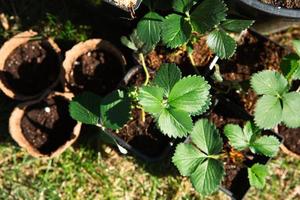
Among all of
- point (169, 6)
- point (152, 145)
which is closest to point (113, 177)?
point (152, 145)

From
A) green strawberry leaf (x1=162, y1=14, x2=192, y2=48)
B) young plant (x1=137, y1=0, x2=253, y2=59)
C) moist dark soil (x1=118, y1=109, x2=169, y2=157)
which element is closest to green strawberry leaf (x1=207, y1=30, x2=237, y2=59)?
young plant (x1=137, y1=0, x2=253, y2=59)

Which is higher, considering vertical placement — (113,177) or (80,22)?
(80,22)

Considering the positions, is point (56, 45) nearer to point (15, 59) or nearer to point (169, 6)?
point (15, 59)

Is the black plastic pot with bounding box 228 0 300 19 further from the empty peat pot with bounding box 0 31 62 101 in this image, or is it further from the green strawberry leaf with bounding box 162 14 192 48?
the empty peat pot with bounding box 0 31 62 101

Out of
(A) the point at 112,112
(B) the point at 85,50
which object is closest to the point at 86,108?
(A) the point at 112,112

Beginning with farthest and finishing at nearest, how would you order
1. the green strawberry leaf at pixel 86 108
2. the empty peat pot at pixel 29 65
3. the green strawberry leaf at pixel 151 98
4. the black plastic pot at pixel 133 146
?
the empty peat pot at pixel 29 65 → the black plastic pot at pixel 133 146 → the green strawberry leaf at pixel 86 108 → the green strawberry leaf at pixel 151 98

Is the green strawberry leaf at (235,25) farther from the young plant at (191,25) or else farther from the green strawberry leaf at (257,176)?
the green strawberry leaf at (257,176)

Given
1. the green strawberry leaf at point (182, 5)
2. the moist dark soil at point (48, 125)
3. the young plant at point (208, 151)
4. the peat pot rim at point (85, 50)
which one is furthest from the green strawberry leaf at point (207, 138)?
the moist dark soil at point (48, 125)

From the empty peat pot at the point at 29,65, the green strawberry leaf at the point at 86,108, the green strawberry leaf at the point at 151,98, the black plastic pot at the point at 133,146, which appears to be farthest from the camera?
the empty peat pot at the point at 29,65
